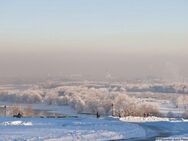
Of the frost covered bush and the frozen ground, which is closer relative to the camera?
the frozen ground

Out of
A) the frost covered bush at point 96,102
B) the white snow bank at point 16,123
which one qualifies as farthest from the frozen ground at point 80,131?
the frost covered bush at point 96,102

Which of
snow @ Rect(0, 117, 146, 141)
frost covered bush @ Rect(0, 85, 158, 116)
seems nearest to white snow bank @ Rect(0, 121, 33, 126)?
snow @ Rect(0, 117, 146, 141)

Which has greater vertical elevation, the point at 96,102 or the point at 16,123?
the point at 96,102

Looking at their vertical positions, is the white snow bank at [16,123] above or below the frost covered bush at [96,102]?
below

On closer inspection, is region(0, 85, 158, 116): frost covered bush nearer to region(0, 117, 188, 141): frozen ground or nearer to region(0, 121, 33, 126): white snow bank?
region(0, 117, 188, 141): frozen ground

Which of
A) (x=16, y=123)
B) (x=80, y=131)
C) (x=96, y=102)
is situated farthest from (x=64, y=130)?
(x=96, y=102)

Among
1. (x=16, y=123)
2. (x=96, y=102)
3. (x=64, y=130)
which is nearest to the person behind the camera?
(x=64, y=130)

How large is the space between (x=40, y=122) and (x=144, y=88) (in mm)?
117844

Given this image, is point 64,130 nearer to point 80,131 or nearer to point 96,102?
point 80,131

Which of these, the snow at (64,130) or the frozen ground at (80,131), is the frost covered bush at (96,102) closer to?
the frozen ground at (80,131)

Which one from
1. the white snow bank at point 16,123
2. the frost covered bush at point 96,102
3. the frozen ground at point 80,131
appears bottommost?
the frozen ground at point 80,131

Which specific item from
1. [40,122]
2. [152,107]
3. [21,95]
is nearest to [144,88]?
[21,95]

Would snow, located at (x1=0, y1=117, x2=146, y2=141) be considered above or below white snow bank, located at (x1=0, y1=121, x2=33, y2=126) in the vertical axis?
below

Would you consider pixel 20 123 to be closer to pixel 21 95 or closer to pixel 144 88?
pixel 21 95
